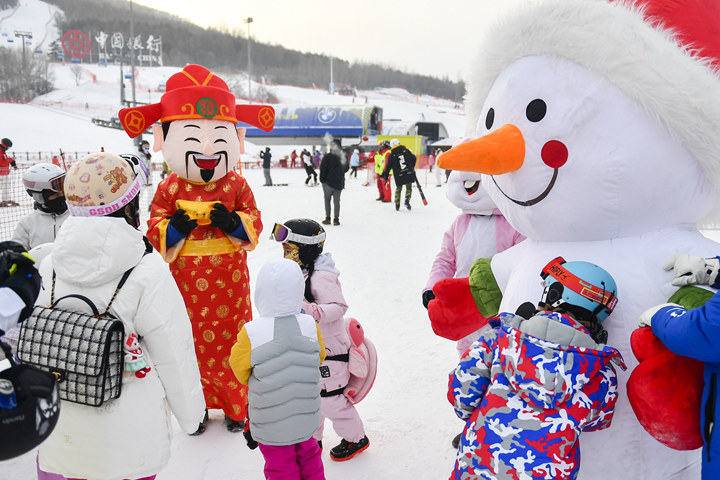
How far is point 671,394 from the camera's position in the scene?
136 centimetres

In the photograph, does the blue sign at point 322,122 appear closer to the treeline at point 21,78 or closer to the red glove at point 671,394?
the treeline at point 21,78

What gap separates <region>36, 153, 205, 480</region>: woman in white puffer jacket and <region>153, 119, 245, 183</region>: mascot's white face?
935 millimetres

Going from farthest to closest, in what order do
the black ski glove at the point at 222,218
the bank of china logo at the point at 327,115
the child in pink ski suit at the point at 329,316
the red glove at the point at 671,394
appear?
the bank of china logo at the point at 327,115 < the black ski glove at the point at 222,218 < the child in pink ski suit at the point at 329,316 < the red glove at the point at 671,394

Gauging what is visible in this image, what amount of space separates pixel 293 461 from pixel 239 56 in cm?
8895

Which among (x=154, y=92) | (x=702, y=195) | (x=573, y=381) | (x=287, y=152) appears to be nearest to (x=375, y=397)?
(x=573, y=381)

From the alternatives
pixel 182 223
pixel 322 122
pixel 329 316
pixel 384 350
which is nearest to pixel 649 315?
pixel 329 316

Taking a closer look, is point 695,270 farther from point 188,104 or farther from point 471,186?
point 188,104

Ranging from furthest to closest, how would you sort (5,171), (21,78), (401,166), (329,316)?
(21,78)
(401,166)
(5,171)
(329,316)

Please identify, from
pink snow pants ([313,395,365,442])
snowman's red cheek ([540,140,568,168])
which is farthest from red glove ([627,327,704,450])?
pink snow pants ([313,395,365,442])

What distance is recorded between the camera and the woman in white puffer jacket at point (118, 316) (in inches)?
66.8

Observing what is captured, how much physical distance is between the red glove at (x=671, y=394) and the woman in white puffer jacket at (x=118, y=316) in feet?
5.28

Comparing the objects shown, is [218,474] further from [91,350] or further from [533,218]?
[533,218]

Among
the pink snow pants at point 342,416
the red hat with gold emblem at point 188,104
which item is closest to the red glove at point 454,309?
the pink snow pants at point 342,416

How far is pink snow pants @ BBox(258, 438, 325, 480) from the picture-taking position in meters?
2.06
